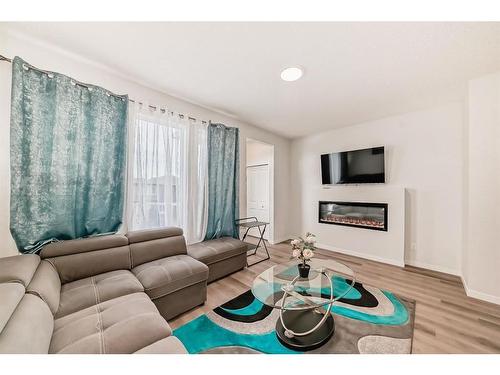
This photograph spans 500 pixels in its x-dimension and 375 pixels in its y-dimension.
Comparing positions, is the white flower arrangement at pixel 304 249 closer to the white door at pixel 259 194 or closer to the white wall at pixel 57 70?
the white wall at pixel 57 70

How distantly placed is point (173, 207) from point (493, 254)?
12.3 feet

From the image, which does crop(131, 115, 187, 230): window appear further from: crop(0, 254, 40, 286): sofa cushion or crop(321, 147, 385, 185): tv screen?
crop(321, 147, 385, 185): tv screen

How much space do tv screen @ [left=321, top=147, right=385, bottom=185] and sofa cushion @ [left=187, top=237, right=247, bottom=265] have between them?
234cm

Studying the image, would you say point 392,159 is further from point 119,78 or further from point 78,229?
point 78,229

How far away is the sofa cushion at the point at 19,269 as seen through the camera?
1.13 metres

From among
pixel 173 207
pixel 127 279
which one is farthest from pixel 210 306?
pixel 173 207

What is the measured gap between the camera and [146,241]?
2100 millimetres

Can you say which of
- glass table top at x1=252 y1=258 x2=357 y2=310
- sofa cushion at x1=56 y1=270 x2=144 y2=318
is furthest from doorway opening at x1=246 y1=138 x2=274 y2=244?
sofa cushion at x1=56 y1=270 x2=144 y2=318

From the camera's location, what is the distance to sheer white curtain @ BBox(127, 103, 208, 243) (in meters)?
2.25

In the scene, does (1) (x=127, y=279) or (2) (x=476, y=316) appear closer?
(1) (x=127, y=279)

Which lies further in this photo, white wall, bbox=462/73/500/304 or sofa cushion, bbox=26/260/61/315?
white wall, bbox=462/73/500/304

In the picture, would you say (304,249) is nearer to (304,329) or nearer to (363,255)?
(304,329)

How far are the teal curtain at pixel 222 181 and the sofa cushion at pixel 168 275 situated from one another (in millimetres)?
928
